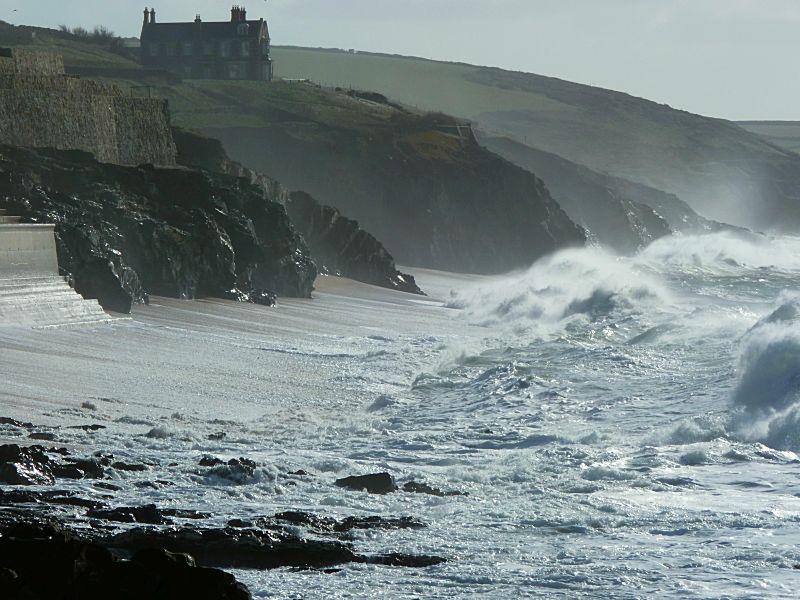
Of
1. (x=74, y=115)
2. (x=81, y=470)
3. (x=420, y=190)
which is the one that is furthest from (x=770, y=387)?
(x=420, y=190)

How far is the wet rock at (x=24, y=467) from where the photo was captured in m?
13.6

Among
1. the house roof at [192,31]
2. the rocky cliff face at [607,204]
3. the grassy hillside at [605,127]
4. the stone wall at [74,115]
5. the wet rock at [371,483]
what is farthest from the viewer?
the grassy hillside at [605,127]

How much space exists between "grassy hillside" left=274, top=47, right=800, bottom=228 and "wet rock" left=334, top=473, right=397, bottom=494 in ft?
378

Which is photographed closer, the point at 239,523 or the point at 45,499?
the point at 239,523

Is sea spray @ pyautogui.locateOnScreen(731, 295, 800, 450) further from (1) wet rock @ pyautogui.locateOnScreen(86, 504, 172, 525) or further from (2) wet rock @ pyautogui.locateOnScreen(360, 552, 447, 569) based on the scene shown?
(1) wet rock @ pyautogui.locateOnScreen(86, 504, 172, 525)

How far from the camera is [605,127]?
504 ft

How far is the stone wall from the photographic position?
36.7 meters

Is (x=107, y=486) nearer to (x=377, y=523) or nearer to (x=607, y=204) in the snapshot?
(x=377, y=523)

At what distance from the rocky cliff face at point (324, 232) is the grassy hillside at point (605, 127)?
81.6m

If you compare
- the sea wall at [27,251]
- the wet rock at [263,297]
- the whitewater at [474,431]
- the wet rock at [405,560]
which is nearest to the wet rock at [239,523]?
the whitewater at [474,431]

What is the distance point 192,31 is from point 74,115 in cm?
5420

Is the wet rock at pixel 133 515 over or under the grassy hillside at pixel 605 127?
under

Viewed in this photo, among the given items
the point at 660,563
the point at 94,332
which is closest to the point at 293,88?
the point at 94,332

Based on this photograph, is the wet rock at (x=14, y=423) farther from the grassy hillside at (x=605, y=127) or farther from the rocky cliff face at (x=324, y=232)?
the grassy hillside at (x=605, y=127)
